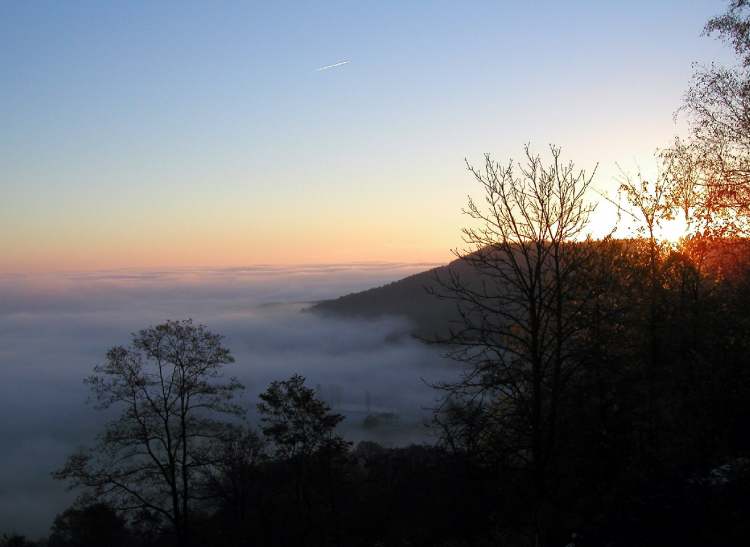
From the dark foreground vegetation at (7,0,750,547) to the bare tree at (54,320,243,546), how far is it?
6cm

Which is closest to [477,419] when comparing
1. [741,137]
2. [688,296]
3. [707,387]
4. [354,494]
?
[707,387]

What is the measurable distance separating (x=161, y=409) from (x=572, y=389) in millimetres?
14402

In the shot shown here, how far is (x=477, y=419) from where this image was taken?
1078 cm

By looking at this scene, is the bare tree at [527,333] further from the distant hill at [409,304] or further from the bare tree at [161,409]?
the distant hill at [409,304]

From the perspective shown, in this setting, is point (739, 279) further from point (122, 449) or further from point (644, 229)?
point (122, 449)

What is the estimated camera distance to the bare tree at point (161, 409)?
786 inches

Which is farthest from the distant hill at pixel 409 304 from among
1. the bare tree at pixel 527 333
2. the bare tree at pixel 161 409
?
the bare tree at pixel 527 333

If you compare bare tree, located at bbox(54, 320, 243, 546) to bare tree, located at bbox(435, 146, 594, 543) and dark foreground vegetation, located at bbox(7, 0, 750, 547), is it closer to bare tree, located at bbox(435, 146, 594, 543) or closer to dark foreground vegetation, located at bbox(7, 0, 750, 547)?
dark foreground vegetation, located at bbox(7, 0, 750, 547)

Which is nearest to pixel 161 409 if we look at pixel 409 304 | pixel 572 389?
pixel 572 389

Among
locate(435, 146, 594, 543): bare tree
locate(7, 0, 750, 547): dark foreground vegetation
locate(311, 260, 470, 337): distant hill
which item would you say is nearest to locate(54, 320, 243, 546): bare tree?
locate(7, 0, 750, 547): dark foreground vegetation

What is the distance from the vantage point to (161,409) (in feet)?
68.5

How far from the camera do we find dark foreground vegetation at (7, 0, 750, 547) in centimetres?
959

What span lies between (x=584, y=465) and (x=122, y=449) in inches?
590

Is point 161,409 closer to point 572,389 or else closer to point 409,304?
point 572,389
